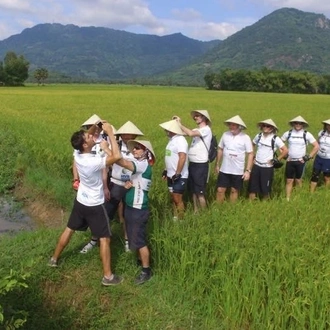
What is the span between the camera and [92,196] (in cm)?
463

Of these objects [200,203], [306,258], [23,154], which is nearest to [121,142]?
[200,203]

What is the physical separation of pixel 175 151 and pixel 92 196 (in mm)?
1689

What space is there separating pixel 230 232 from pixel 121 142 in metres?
1.85

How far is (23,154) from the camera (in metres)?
10.8

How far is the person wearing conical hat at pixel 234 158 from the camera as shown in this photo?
6.71m

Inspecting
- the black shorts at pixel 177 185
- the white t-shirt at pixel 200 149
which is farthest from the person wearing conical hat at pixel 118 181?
the white t-shirt at pixel 200 149

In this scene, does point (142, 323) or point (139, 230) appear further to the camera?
point (139, 230)

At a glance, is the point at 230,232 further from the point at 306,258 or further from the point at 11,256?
the point at 11,256

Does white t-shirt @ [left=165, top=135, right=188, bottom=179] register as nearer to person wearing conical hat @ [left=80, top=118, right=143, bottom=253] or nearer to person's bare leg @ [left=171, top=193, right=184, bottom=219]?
person's bare leg @ [left=171, top=193, right=184, bottom=219]

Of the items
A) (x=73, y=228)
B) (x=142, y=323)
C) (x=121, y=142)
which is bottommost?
(x=142, y=323)

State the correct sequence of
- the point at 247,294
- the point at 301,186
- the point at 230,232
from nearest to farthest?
the point at 247,294 < the point at 230,232 < the point at 301,186

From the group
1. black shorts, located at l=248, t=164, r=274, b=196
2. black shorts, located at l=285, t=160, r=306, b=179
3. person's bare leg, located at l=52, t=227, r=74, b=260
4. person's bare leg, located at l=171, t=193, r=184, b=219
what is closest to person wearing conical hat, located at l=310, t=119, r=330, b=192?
black shorts, located at l=285, t=160, r=306, b=179

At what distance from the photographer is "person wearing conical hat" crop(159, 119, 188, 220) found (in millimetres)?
5824

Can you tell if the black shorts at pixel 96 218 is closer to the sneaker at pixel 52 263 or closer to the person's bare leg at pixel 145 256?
the person's bare leg at pixel 145 256
